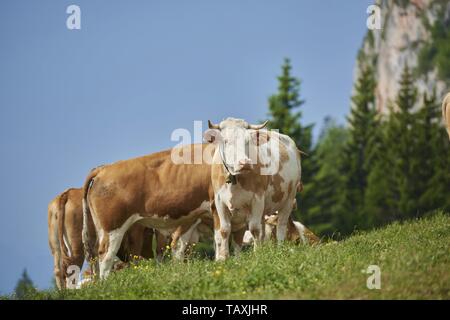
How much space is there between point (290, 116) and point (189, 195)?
54.0 metres

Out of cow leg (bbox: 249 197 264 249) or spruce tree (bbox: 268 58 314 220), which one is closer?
cow leg (bbox: 249 197 264 249)

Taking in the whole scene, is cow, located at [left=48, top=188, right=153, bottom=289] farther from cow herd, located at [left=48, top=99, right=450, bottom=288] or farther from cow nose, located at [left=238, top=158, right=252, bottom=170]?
cow nose, located at [left=238, top=158, right=252, bottom=170]

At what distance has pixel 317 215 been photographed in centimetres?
7438

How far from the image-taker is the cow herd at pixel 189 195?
50.9ft

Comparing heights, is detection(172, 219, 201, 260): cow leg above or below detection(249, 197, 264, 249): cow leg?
below

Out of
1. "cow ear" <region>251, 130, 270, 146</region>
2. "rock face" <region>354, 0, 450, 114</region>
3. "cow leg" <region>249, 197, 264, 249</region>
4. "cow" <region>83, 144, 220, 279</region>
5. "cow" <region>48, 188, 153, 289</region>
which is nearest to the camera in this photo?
"cow leg" <region>249, 197, 264, 249</region>

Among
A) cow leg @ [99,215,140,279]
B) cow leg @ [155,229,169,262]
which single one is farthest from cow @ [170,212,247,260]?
cow leg @ [99,215,140,279]

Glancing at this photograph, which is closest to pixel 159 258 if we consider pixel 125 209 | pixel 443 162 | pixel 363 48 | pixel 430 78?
pixel 125 209

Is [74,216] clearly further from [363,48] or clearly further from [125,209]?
[363,48]

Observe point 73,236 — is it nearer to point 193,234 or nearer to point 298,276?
point 193,234

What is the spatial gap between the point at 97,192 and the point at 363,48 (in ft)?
502

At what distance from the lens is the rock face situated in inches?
5728

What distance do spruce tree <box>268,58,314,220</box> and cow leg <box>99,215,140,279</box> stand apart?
5224cm

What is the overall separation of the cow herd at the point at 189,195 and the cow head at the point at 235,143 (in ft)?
0.06
